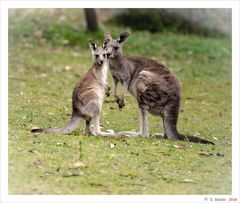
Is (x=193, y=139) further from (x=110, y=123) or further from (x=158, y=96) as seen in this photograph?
(x=110, y=123)

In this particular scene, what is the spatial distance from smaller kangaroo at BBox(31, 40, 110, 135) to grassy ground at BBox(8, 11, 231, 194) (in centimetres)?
23

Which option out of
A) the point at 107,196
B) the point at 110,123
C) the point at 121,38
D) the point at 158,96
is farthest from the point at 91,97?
the point at 107,196

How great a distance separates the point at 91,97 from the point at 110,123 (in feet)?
5.46

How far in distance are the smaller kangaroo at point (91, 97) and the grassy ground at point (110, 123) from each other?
0.75ft

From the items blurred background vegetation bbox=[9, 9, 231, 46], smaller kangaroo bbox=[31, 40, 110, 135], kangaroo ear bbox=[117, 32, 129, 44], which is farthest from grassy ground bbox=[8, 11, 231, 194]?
kangaroo ear bbox=[117, 32, 129, 44]

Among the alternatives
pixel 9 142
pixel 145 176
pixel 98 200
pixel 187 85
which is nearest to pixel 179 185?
pixel 145 176

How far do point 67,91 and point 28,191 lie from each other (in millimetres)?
6458

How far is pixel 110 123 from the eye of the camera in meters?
12.1

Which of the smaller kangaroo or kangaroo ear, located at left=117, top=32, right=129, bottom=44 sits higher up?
kangaroo ear, located at left=117, top=32, right=129, bottom=44

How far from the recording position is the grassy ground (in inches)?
345

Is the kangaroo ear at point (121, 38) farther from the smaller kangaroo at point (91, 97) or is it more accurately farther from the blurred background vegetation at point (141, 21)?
the blurred background vegetation at point (141, 21)

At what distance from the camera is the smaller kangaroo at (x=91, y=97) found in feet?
34.5

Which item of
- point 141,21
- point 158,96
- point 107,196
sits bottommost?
point 107,196

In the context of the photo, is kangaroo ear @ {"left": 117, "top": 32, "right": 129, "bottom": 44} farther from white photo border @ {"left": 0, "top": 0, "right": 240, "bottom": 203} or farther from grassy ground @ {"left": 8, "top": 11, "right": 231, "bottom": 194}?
grassy ground @ {"left": 8, "top": 11, "right": 231, "bottom": 194}
